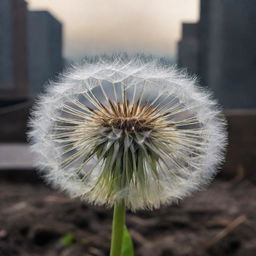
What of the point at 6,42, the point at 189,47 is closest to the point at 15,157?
the point at 6,42

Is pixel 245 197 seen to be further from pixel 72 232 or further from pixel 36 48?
pixel 36 48

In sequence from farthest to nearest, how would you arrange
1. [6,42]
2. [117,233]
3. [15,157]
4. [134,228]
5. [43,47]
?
[6,42], [43,47], [15,157], [134,228], [117,233]

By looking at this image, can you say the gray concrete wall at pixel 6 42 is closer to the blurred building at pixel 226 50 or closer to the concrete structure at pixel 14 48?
the concrete structure at pixel 14 48

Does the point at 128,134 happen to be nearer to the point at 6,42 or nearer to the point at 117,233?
the point at 117,233

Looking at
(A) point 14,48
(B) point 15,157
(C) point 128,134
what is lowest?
(B) point 15,157

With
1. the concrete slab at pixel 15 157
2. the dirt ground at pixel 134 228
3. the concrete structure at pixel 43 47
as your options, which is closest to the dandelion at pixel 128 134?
the dirt ground at pixel 134 228

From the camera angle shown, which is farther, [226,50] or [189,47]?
[226,50]

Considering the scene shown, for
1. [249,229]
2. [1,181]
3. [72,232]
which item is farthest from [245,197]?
[1,181]

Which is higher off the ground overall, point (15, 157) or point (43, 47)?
point (43, 47)

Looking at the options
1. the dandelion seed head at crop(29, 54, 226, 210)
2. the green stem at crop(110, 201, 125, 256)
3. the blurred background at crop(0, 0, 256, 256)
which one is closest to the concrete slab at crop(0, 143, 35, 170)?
the blurred background at crop(0, 0, 256, 256)
